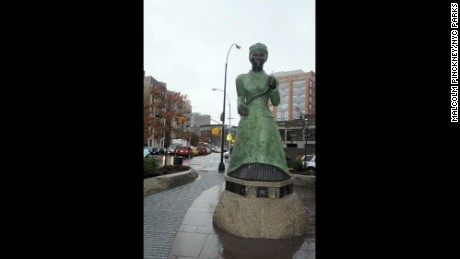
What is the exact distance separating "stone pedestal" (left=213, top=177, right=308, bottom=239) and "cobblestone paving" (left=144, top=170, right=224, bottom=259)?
106 centimetres

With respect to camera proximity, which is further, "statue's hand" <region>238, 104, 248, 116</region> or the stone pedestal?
"statue's hand" <region>238, 104, 248, 116</region>

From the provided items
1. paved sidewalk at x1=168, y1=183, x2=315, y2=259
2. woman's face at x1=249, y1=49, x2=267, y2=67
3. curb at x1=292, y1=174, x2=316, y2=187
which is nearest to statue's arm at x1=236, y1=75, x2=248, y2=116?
woman's face at x1=249, y1=49, x2=267, y2=67

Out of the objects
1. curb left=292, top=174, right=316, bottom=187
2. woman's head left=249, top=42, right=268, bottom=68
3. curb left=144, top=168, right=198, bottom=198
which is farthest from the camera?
curb left=292, top=174, right=316, bottom=187

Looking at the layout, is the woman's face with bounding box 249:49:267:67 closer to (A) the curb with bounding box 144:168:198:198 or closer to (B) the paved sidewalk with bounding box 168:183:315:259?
(B) the paved sidewalk with bounding box 168:183:315:259

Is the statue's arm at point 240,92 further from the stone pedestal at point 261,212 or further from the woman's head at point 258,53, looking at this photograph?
the stone pedestal at point 261,212

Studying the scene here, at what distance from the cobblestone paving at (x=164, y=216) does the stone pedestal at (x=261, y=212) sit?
1.06 m

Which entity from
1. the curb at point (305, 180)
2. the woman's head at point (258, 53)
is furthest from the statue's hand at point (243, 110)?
the curb at point (305, 180)

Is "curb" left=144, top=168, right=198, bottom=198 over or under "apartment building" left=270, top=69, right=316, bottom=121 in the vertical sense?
under

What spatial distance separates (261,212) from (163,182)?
5896mm

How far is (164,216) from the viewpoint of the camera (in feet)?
20.6

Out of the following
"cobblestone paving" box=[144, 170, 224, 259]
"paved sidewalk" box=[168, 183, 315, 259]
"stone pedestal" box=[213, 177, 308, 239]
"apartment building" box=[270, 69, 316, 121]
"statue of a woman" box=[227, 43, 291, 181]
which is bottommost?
"cobblestone paving" box=[144, 170, 224, 259]

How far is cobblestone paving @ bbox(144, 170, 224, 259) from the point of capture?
4387 mm

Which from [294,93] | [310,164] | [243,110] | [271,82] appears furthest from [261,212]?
[294,93]
